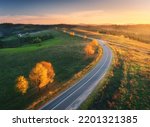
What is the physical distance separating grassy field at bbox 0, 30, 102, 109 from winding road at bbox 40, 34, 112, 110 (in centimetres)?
152

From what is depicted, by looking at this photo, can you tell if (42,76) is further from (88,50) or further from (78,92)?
(88,50)

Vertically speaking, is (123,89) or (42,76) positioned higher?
(42,76)

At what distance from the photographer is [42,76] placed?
4725 cm

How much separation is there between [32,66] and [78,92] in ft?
69.3

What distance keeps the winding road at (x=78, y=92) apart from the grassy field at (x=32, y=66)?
1.52 meters

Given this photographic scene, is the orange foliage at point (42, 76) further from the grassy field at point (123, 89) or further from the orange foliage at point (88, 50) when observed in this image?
the orange foliage at point (88, 50)

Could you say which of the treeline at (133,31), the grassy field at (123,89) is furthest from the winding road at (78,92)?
the treeline at (133,31)

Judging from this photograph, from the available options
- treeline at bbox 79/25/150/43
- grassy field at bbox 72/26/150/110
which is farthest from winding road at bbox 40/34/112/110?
treeline at bbox 79/25/150/43

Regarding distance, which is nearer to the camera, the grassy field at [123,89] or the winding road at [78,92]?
the winding road at [78,92]

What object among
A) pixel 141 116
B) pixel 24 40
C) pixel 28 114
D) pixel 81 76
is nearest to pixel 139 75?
pixel 81 76

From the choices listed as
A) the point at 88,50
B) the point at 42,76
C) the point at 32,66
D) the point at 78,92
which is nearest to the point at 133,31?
the point at 88,50

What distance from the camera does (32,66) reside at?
60.7 meters

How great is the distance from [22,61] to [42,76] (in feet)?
64.3

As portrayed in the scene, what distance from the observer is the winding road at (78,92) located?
3685 cm
